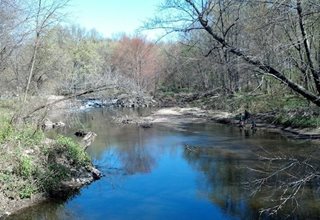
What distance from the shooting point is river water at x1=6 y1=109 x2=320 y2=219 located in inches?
518

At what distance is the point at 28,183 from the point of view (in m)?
14.3

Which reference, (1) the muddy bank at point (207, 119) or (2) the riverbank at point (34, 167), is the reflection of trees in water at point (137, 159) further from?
(1) the muddy bank at point (207, 119)

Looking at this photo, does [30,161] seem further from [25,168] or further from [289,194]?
[289,194]

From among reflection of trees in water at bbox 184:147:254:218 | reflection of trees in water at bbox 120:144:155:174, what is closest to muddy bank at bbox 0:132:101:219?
reflection of trees in water at bbox 120:144:155:174

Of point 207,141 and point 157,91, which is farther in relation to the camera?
point 157,91

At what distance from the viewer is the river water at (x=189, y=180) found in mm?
13156

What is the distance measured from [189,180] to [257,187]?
605 cm

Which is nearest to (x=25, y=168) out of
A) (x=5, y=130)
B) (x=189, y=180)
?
(x=5, y=130)

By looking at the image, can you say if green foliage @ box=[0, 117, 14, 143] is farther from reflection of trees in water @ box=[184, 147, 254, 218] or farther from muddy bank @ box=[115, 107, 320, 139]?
muddy bank @ box=[115, 107, 320, 139]

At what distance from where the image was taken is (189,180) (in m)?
17.1

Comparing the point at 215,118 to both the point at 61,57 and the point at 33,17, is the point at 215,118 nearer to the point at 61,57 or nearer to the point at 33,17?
the point at 61,57

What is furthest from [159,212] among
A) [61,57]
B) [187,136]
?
[61,57]

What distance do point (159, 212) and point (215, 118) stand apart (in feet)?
83.9

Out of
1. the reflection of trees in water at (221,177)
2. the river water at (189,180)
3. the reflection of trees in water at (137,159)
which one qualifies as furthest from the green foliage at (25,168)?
the reflection of trees in water at (221,177)
